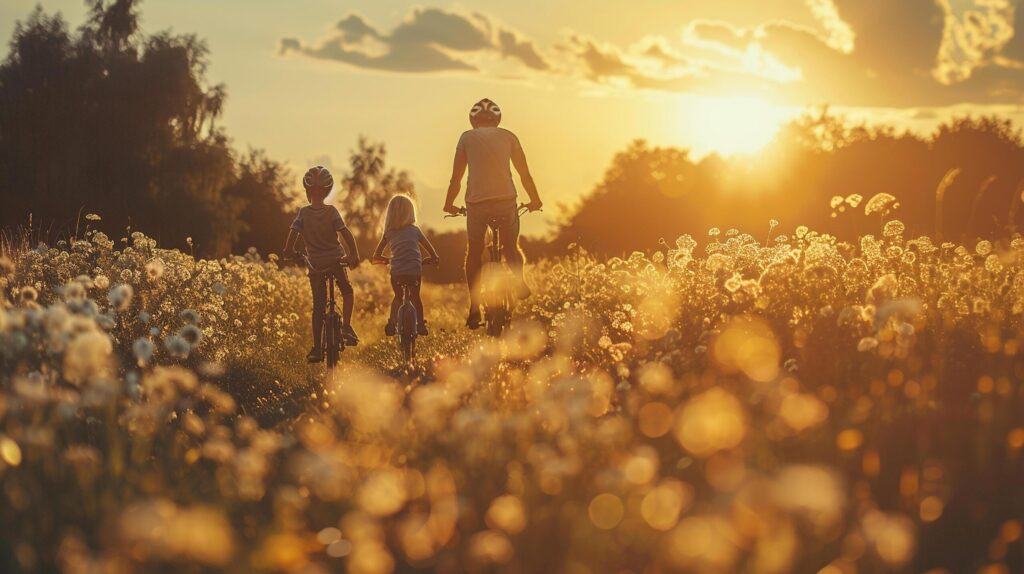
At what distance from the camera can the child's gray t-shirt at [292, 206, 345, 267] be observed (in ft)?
37.5

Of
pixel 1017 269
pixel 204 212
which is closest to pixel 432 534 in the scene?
pixel 1017 269

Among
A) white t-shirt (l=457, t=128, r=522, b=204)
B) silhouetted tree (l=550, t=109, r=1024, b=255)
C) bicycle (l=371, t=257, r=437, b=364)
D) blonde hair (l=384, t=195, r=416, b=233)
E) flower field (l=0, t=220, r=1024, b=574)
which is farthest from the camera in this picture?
silhouetted tree (l=550, t=109, r=1024, b=255)

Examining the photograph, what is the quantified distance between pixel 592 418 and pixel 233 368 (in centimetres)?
665

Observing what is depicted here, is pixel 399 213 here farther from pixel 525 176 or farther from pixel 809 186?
pixel 809 186

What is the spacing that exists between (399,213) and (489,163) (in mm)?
1446

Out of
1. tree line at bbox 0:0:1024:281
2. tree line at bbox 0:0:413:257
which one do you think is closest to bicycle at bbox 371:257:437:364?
tree line at bbox 0:0:1024:281

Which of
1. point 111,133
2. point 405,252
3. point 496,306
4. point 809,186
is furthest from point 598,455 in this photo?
point 809,186

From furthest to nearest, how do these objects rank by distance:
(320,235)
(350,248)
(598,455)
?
(320,235) < (350,248) < (598,455)

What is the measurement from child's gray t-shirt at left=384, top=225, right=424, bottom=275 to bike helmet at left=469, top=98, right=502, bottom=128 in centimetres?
141

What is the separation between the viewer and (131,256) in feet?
37.3

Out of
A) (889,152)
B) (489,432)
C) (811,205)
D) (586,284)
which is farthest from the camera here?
(889,152)

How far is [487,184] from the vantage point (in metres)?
11.0

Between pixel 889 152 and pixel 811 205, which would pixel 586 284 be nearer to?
pixel 811 205

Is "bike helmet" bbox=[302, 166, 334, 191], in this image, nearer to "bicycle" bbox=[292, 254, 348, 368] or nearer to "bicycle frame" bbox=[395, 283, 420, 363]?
"bicycle" bbox=[292, 254, 348, 368]
